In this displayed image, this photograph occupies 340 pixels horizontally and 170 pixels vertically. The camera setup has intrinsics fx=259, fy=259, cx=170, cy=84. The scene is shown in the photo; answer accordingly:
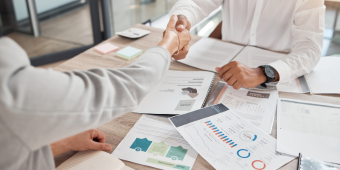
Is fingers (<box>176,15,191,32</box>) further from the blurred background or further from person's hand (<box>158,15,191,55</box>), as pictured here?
the blurred background

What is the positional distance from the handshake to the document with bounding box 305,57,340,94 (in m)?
0.53

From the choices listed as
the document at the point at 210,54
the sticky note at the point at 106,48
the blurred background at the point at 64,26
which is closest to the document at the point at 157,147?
the document at the point at 210,54

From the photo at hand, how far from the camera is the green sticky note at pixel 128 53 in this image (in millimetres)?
1230

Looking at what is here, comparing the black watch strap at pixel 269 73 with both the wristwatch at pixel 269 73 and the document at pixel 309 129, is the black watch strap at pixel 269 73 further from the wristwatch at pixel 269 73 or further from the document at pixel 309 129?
the document at pixel 309 129

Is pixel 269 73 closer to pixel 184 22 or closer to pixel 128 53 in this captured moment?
pixel 184 22

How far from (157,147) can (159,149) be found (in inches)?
0.4

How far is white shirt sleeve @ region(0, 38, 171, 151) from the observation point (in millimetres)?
392

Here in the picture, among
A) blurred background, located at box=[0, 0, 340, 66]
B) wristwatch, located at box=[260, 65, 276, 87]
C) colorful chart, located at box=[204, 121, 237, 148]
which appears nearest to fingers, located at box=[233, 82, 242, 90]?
wristwatch, located at box=[260, 65, 276, 87]

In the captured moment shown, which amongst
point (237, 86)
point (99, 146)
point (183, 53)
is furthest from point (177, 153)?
point (183, 53)

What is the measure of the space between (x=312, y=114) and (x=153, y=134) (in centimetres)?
53

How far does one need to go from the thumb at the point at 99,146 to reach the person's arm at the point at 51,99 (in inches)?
9.1

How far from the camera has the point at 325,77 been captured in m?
1.10

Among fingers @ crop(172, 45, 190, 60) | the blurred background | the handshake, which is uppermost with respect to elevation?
the handshake

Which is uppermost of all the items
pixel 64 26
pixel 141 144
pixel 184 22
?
pixel 184 22
